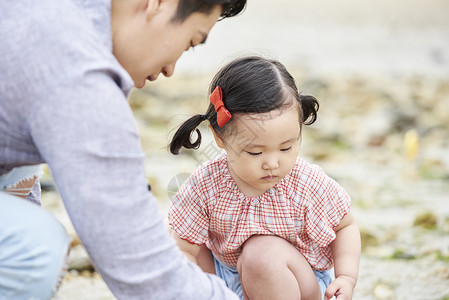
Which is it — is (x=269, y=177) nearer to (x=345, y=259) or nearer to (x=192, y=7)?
(x=345, y=259)

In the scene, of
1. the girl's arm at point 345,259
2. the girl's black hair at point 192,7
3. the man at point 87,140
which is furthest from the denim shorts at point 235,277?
the girl's black hair at point 192,7

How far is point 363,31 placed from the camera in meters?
9.78

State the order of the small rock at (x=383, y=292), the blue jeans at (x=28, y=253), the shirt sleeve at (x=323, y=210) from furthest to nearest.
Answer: the small rock at (x=383, y=292) < the shirt sleeve at (x=323, y=210) < the blue jeans at (x=28, y=253)

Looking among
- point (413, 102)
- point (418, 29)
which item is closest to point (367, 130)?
point (413, 102)

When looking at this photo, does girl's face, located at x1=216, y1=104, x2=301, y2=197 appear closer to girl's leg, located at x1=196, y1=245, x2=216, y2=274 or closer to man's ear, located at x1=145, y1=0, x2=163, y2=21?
girl's leg, located at x1=196, y1=245, x2=216, y2=274

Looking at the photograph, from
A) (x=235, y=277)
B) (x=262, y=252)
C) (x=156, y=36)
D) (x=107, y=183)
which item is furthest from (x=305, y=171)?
(x=107, y=183)

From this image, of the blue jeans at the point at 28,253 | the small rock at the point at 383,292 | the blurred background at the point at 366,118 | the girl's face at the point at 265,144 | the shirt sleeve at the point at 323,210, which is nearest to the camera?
the blue jeans at the point at 28,253

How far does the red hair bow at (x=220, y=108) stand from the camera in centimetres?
176

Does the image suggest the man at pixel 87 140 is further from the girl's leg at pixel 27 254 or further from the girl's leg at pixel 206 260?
the girl's leg at pixel 206 260

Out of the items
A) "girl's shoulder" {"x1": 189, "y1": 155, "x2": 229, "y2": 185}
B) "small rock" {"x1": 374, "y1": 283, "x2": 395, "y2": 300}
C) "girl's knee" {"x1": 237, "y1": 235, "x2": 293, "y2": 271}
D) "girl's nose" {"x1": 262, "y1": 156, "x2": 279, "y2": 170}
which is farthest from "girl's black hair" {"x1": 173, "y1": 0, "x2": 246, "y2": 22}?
"small rock" {"x1": 374, "y1": 283, "x2": 395, "y2": 300}

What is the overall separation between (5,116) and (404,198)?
279 cm

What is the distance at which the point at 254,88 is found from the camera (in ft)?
5.70

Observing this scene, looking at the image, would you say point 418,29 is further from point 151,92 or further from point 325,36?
point 151,92

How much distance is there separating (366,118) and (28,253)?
441 centimetres
